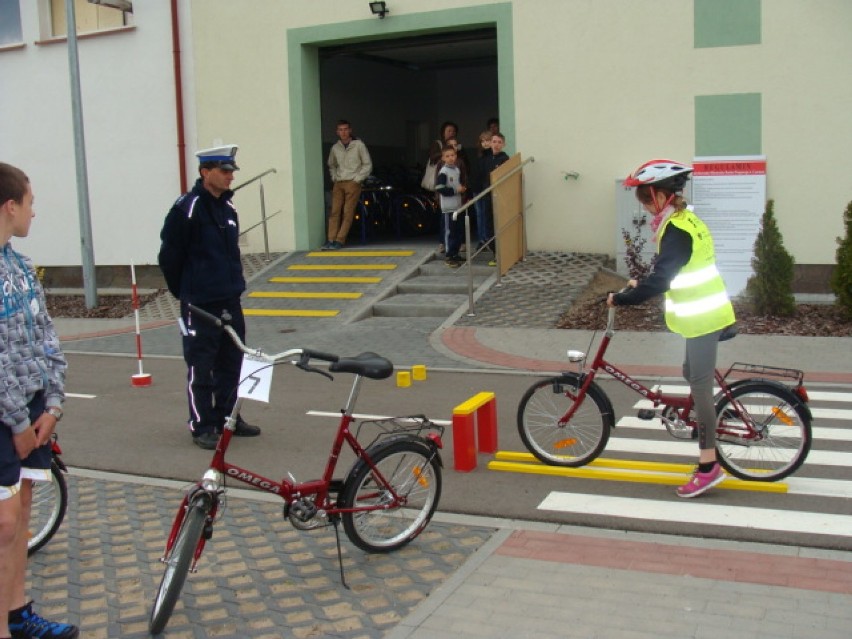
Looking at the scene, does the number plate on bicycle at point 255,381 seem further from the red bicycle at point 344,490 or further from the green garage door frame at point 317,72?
the green garage door frame at point 317,72

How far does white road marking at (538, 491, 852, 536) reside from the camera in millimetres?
5281

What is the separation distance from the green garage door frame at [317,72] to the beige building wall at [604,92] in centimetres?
8

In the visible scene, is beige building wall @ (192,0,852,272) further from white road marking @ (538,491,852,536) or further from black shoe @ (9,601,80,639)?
black shoe @ (9,601,80,639)

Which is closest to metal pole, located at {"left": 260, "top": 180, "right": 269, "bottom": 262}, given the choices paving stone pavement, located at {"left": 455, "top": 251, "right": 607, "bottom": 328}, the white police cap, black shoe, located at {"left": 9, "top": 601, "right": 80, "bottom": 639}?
paving stone pavement, located at {"left": 455, "top": 251, "right": 607, "bottom": 328}

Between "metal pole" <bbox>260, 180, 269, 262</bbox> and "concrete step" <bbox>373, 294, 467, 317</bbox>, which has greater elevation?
"metal pole" <bbox>260, 180, 269, 262</bbox>

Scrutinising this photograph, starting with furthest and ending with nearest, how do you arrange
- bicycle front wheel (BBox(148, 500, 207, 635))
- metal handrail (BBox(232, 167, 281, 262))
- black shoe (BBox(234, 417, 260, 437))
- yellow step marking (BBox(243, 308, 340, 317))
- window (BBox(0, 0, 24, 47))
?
1. window (BBox(0, 0, 24, 47))
2. metal handrail (BBox(232, 167, 281, 262))
3. yellow step marking (BBox(243, 308, 340, 317))
4. black shoe (BBox(234, 417, 260, 437))
5. bicycle front wheel (BBox(148, 500, 207, 635))

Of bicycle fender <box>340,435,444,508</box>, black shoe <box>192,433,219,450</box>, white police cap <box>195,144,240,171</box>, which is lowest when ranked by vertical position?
black shoe <box>192,433,219,450</box>

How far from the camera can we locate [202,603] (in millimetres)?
4465

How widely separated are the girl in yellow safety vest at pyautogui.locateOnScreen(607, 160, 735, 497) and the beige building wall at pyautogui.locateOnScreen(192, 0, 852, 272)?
339 inches

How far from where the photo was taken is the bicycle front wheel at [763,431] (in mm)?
5848

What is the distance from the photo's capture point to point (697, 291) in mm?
5641

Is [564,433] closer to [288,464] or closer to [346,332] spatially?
[288,464]

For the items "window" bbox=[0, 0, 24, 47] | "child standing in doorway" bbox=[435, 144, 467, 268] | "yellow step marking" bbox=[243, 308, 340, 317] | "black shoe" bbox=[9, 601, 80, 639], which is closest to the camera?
"black shoe" bbox=[9, 601, 80, 639]

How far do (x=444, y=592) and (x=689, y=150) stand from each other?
10872 millimetres
